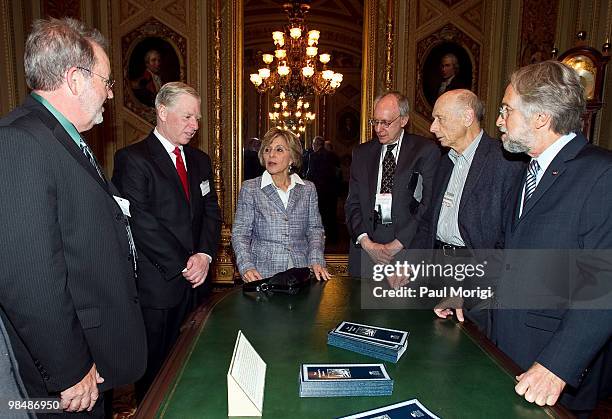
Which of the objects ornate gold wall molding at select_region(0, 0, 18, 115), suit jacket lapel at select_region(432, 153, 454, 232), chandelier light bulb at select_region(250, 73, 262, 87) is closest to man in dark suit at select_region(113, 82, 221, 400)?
suit jacket lapel at select_region(432, 153, 454, 232)

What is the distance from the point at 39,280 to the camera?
1496 mm

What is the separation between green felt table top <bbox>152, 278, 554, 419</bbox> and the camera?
1.37 metres

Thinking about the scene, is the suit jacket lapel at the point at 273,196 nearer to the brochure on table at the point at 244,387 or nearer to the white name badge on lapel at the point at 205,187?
the white name badge on lapel at the point at 205,187

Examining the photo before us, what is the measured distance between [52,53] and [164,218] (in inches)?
50.9

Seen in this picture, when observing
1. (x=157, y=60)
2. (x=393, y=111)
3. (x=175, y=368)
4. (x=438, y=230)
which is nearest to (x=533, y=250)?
(x=438, y=230)

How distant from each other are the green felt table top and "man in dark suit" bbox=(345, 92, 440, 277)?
979 mm

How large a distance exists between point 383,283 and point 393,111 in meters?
1.29

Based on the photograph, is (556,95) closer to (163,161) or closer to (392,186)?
(392,186)

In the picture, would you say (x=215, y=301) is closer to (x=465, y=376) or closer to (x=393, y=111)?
(x=465, y=376)

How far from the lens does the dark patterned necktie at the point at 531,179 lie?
6.37ft

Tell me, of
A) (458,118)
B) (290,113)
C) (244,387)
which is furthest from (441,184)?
(290,113)

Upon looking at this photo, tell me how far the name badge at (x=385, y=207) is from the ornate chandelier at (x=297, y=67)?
11.2 ft

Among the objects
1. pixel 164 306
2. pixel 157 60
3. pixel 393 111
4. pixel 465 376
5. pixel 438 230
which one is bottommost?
pixel 164 306

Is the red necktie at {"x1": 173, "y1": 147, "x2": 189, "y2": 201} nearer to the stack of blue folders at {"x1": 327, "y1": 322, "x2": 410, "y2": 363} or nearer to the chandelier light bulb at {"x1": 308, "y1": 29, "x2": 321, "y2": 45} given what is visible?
the stack of blue folders at {"x1": 327, "y1": 322, "x2": 410, "y2": 363}
